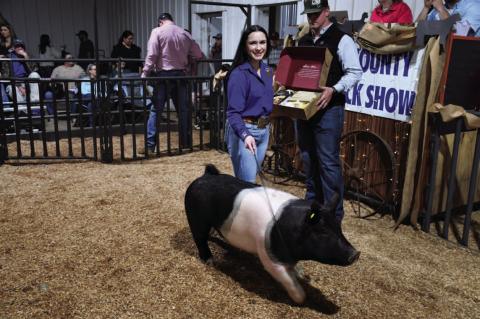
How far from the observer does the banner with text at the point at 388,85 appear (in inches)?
162

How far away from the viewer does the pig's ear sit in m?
2.49

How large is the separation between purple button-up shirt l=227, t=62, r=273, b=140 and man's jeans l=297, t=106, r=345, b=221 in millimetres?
545

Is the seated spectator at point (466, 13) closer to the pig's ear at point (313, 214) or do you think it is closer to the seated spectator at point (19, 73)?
the pig's ear at point (313, 214)

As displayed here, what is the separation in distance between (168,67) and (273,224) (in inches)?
197

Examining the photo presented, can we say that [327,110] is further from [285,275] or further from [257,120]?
[285,275]

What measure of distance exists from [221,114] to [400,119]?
339cm

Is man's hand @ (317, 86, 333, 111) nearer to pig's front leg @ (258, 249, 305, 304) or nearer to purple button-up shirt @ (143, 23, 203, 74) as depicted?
pig's front leg @ (258, 249, 305, 304)

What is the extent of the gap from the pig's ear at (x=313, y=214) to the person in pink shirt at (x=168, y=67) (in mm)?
4478

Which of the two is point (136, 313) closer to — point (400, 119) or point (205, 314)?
point (205, 314)

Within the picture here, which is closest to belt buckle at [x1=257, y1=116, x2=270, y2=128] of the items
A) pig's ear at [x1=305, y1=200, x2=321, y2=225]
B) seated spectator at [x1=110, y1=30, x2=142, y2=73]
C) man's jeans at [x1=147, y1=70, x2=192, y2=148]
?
pig's ear at [x1=305, y1=200, x2=321, y2=225]

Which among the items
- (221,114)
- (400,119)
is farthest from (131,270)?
(221,114)

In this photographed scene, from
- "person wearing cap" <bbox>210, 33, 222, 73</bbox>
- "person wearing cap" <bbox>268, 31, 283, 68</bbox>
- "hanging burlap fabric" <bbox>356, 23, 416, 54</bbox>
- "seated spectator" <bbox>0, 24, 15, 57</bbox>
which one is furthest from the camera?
"person wearing cap" <bbox>210, 33, 222, 73</bbox>

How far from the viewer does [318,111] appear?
Result: 362 cm

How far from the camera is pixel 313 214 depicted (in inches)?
97.9
